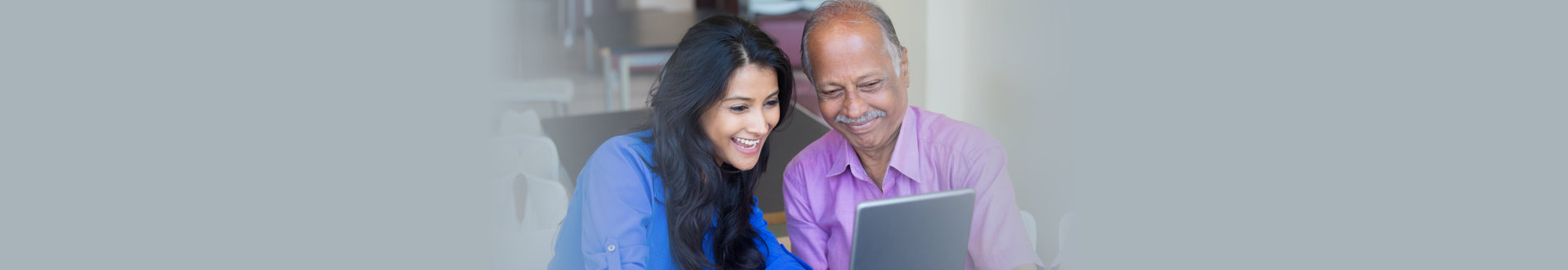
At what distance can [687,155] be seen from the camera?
3.25 ft

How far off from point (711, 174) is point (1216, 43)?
474mm

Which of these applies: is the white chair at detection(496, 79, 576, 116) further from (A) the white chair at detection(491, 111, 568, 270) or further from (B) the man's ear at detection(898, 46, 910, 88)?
(B) the man's ear at detection(898, 46, 910, 88)

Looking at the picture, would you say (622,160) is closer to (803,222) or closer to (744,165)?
(744,165)

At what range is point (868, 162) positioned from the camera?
111cm

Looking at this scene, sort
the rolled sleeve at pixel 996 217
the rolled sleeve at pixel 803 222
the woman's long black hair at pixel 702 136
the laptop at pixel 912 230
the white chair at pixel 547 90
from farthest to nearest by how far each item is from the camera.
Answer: the white chair at pixel 547 90 < the rolled sleeve at pixel 803 222 < the rolled sleeve at pixel 996 217 < the woman's long black hair at pixel 702 136 < the laptop at pixel 912 230

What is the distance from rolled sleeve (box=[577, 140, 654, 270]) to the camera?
0.95 metres

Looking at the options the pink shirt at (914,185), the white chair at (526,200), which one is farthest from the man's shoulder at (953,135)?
the white chair at (526,200)

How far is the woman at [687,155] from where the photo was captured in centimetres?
94

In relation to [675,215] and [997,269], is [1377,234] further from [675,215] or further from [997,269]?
[675,215]

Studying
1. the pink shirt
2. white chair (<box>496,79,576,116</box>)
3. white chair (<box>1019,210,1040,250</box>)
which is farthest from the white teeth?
white chair (<box>496,79,576,116</box>)

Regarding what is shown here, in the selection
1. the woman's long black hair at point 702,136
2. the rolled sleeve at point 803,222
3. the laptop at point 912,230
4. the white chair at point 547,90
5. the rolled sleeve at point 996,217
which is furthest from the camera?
the white chair at point 547,90

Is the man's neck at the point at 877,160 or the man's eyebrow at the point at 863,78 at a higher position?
the man's eyebrow at the point at 863,78

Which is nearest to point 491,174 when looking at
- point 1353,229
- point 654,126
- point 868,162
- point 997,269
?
point 654,126

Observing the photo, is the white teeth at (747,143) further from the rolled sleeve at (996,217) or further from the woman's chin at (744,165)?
the rolled sleeve at (996,217)
